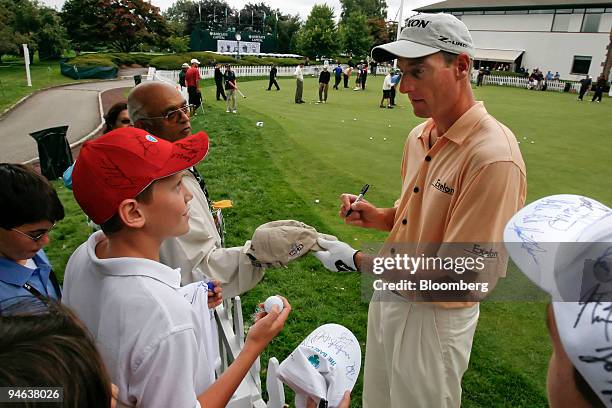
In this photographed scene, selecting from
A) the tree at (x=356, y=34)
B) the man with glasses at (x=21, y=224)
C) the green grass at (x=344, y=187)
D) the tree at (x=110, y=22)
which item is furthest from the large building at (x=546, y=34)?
the man with glasses at (x=21, y=224)

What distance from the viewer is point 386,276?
2.26m

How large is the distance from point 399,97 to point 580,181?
15.2 metres

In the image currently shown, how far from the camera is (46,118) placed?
49.3 ft

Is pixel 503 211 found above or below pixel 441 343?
above

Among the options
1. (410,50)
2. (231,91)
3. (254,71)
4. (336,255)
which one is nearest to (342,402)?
(336,255)

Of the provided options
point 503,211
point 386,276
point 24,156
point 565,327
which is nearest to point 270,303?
point 386,276

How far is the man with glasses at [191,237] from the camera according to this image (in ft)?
6.98

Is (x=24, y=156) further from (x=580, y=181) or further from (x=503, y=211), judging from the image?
(x=580, y=181)

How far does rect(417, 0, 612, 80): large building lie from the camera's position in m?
42.2

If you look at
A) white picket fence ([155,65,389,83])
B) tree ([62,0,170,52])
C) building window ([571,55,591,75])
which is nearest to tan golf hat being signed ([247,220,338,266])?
white picket fence ([155,65,389,83])

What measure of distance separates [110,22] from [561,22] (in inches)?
1856

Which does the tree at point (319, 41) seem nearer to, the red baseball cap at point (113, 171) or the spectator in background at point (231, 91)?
the spectator in background at point (231, 91)

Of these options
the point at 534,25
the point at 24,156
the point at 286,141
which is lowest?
the point at 24,156

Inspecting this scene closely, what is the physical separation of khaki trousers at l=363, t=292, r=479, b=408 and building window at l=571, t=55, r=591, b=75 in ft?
167
